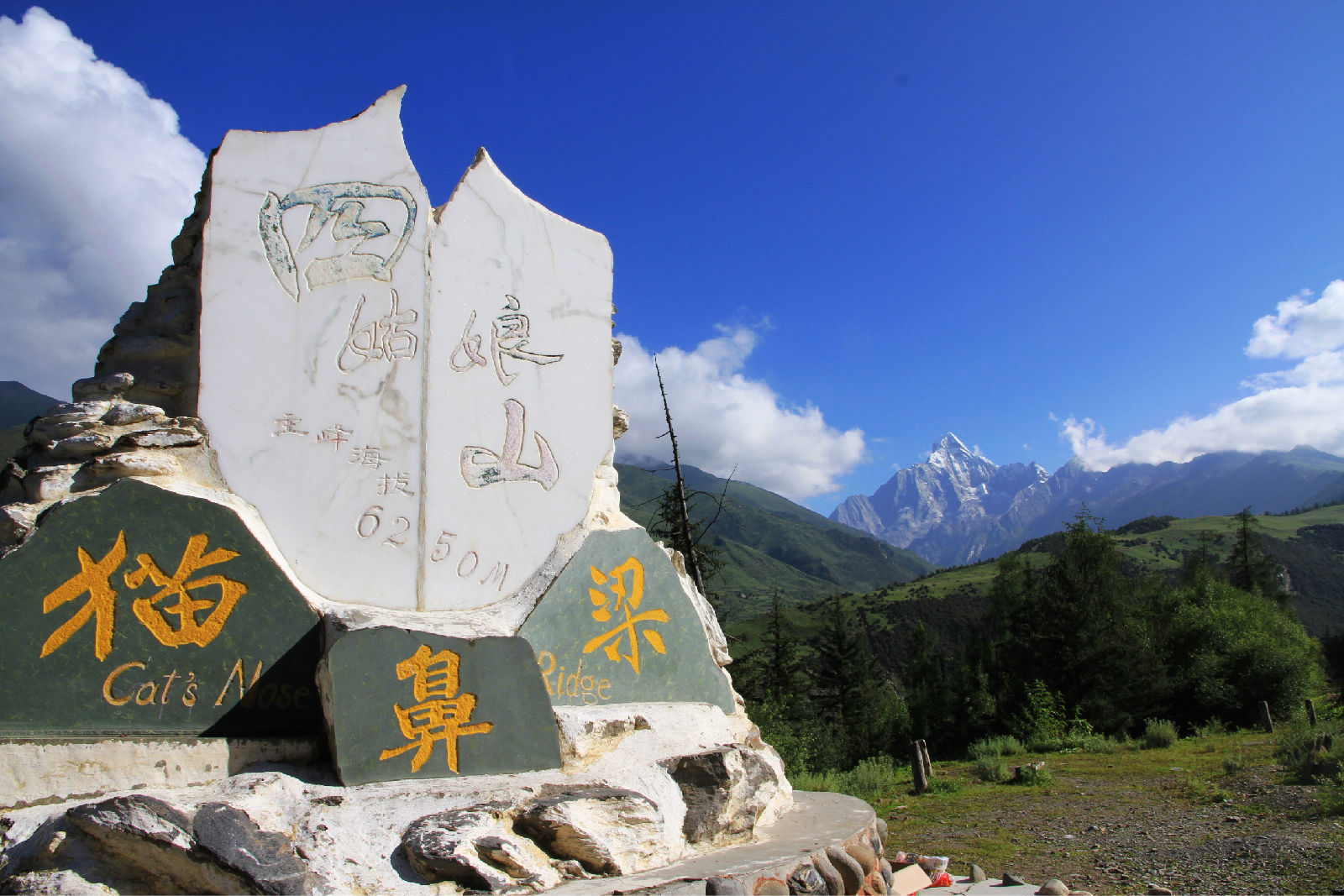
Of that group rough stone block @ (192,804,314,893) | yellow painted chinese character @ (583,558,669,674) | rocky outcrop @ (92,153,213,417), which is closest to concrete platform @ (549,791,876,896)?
rough stone block @ (192,804,314,893)

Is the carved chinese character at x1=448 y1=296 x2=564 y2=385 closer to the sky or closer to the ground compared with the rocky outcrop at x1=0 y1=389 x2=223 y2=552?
closer to the sky

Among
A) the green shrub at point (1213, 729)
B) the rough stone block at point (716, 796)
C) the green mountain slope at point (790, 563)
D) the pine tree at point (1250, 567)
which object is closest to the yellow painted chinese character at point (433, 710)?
the rough stone block at point (716, 796)

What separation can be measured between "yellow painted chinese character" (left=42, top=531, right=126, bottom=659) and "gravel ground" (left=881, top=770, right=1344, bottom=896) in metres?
6.53

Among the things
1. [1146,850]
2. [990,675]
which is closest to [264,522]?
[1146,850]

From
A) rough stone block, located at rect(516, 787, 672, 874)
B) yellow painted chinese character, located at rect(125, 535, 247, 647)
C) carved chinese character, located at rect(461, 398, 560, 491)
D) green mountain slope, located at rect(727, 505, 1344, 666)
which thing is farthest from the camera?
green mountain slope, located at rect(727, 505, 1344, 666)

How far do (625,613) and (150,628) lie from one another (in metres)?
2.53

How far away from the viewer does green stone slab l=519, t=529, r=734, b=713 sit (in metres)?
4.63

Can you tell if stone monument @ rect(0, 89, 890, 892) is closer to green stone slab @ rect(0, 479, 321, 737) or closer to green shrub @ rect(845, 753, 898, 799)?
green stone slab @ rect(0, 479, 321, 737)

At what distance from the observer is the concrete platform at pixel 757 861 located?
11.5ft

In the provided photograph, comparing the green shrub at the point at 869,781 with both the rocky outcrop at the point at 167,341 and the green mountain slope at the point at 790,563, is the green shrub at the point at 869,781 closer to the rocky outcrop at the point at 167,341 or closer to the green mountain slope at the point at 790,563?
the rocky outcrop at the point at 167,341

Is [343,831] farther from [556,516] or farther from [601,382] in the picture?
[601,382]

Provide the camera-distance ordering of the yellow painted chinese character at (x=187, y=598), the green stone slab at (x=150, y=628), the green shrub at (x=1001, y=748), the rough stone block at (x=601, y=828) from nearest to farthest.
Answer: the green stone slab at (x=150, y=628), the rough stone block at (x=601, y=828), the yellow painted chinese character at (x=187, y=598), the green shrub at (x=1001, y=748)

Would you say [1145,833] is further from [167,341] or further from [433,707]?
[167,341]

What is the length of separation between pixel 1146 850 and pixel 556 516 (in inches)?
264
